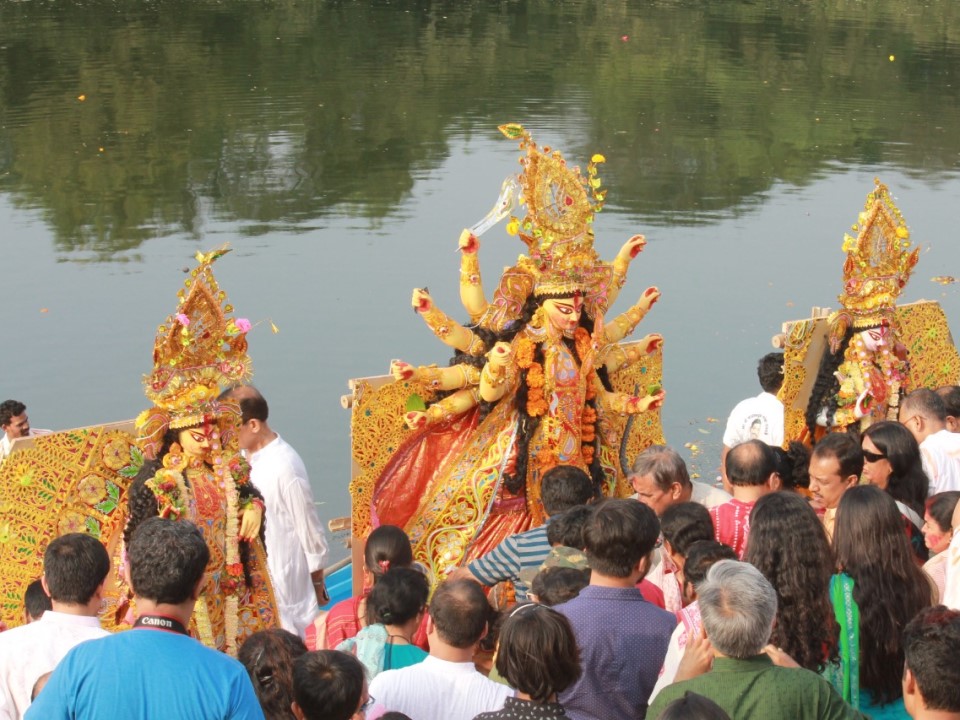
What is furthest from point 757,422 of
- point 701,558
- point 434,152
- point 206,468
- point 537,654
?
point 434,152

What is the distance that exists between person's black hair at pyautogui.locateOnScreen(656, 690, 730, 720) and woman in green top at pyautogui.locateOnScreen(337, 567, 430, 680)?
1.30 metres

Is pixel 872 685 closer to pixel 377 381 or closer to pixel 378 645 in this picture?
pixel 378 645

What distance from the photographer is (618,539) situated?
3.96 m

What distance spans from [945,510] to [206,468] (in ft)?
8.88

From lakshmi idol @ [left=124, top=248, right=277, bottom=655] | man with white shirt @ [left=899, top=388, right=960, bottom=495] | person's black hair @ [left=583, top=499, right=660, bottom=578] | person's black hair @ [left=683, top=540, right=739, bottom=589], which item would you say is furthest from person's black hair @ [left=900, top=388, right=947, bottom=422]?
lakshmi idol @ [left=124, top=248, right=277, bottom=655]

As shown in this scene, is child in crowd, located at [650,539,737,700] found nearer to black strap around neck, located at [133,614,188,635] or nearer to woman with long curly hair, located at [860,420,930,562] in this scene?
black strap around neck, located at [133,614,188,635]

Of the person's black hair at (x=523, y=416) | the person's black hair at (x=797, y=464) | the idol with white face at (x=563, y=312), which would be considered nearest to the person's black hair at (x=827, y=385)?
the person's black hair at (x=797, y=464)

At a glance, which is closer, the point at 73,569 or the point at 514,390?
the point at 73,569

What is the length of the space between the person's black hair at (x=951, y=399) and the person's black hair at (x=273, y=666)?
12.6 ft

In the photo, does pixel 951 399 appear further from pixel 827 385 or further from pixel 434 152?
pixel 434 152

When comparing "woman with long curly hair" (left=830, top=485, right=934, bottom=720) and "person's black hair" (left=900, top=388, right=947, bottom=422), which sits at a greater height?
"woman with long curly hair" (left=830, top=485, right=934, bottom=720)

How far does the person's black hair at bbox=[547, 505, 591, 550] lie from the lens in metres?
4.65

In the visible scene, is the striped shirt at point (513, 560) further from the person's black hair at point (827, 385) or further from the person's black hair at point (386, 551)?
the person's black hair at point (827, 385)

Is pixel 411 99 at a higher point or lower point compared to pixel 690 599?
lower
